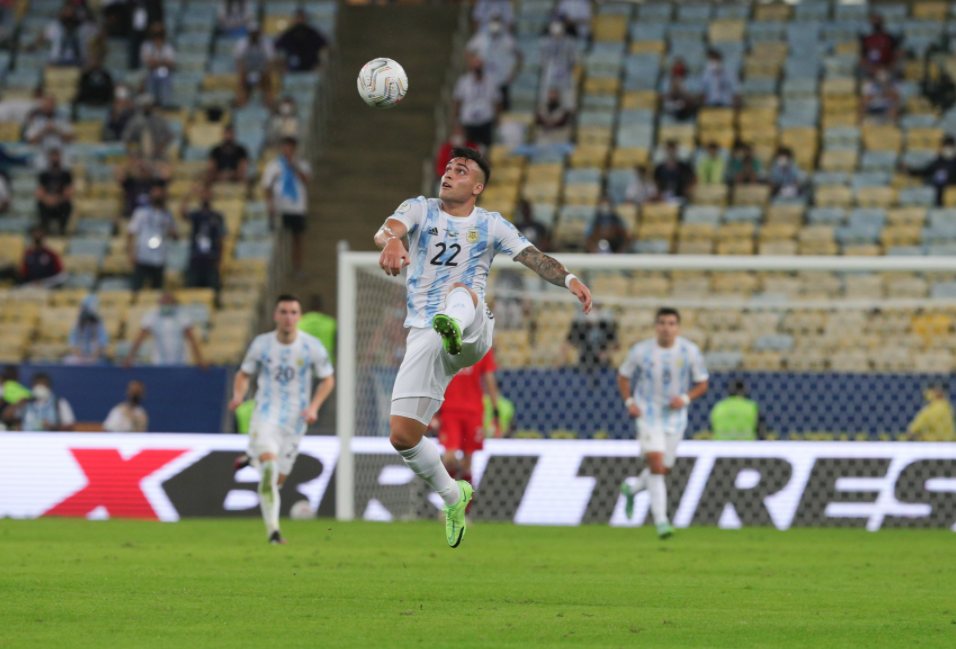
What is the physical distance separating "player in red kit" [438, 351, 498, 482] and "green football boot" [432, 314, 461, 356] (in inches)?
→ 252

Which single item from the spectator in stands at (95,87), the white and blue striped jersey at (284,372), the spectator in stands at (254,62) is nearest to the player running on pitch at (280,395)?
the white and blue striped jersey at (284,372)

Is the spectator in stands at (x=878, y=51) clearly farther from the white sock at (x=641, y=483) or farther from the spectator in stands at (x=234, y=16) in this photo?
the white sock at (x=641, y=483)

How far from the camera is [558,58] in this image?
2275 centimetres

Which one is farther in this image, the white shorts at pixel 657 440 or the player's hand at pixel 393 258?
the white shorts at pixel 657 440

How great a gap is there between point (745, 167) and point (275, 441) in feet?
37.3

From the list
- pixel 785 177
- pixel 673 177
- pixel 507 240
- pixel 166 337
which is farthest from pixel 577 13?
pixel 507 240

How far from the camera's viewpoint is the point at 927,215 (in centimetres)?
2025

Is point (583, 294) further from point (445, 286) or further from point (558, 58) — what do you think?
point (558, 58)

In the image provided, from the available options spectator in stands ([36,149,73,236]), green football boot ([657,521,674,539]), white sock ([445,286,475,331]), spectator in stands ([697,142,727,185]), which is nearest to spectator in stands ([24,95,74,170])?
spectator in stands ([36,149,73,236])

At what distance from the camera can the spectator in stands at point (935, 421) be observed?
15234 millimetres

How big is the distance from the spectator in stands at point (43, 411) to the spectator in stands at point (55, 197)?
5335mm

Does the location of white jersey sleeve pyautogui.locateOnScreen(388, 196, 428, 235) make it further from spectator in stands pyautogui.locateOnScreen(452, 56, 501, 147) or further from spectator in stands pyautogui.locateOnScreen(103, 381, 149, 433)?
spectator in stands pyautogui.locateOnScreen(452, 56, 501, 147)

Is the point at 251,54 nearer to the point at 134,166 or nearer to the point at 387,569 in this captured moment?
the point at 134,166

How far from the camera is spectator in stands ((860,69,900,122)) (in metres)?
22.2
